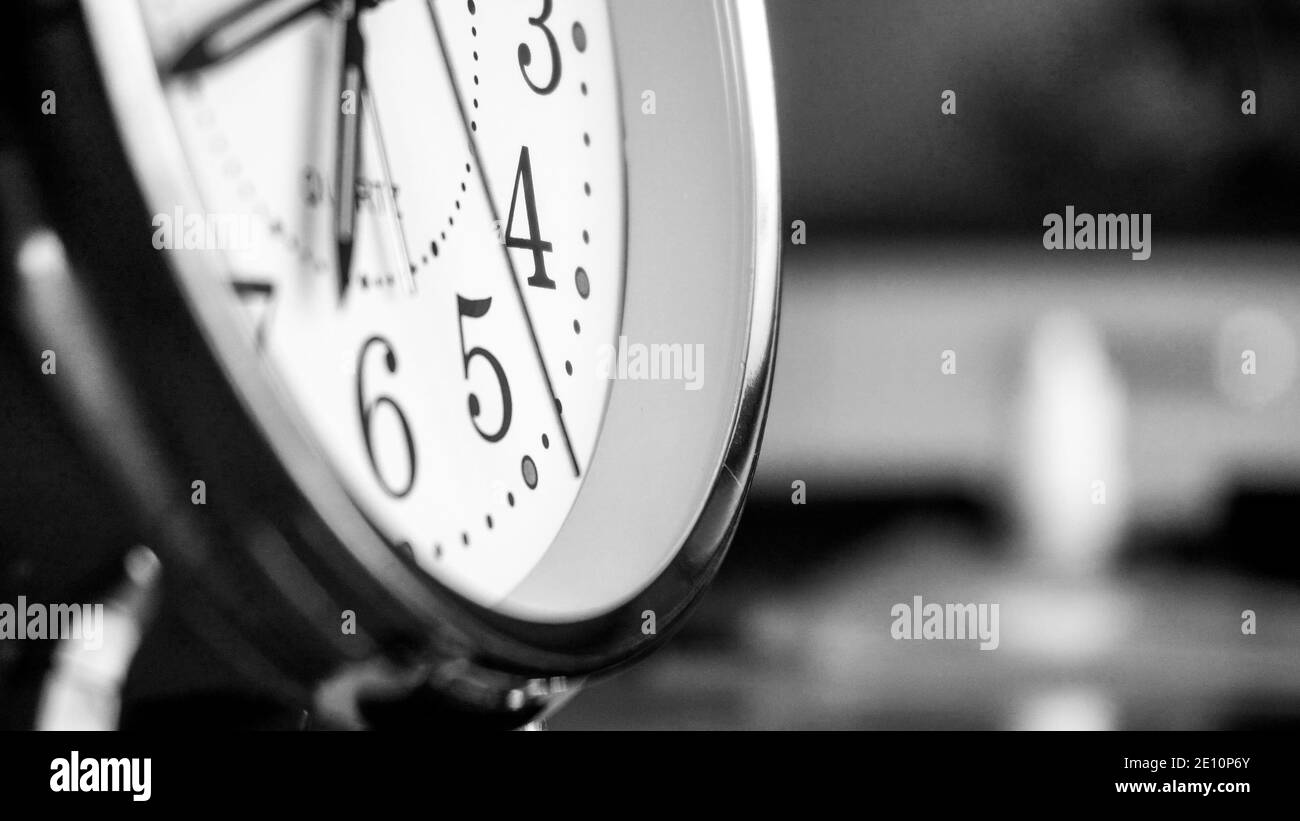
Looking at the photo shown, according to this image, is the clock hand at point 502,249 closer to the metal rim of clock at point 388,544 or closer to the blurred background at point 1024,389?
the metal rim of clock at point 388,544

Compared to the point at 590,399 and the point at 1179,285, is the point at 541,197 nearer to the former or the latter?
the point at 590,399

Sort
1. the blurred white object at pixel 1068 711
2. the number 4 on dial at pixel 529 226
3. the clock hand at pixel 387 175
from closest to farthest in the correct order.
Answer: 1. the clock hand at pixel 387 175
2. the number 4 on dial at pixel 529 226
3. the blurred white object at pixel 1068 711

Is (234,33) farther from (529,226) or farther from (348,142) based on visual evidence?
(529,226)

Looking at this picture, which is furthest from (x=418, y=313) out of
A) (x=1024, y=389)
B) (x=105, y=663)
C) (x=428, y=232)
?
(x=1024, y=389)

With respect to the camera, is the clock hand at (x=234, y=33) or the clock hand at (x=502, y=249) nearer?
A: the clock hand at (x=234, y=33)

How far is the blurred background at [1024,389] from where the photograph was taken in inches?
32.1

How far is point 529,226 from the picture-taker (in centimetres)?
57

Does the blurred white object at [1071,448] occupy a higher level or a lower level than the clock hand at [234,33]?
lower

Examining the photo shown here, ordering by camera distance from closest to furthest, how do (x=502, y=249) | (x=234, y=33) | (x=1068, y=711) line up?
(x=234, y=33), (x=502, y=249), (x=1068, y=711)

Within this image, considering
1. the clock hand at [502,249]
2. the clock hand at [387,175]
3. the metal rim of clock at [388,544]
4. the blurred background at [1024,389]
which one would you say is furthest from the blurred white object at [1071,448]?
the clock hand at [387,175]

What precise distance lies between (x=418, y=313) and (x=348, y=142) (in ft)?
0.23

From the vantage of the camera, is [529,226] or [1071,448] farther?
[1071,448]

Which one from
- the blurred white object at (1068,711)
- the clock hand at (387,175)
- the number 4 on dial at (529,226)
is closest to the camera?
the clock hand at (387,175)

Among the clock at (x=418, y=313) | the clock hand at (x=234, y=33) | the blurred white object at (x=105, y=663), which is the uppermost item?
the clock hand at (x=234, y=33)
